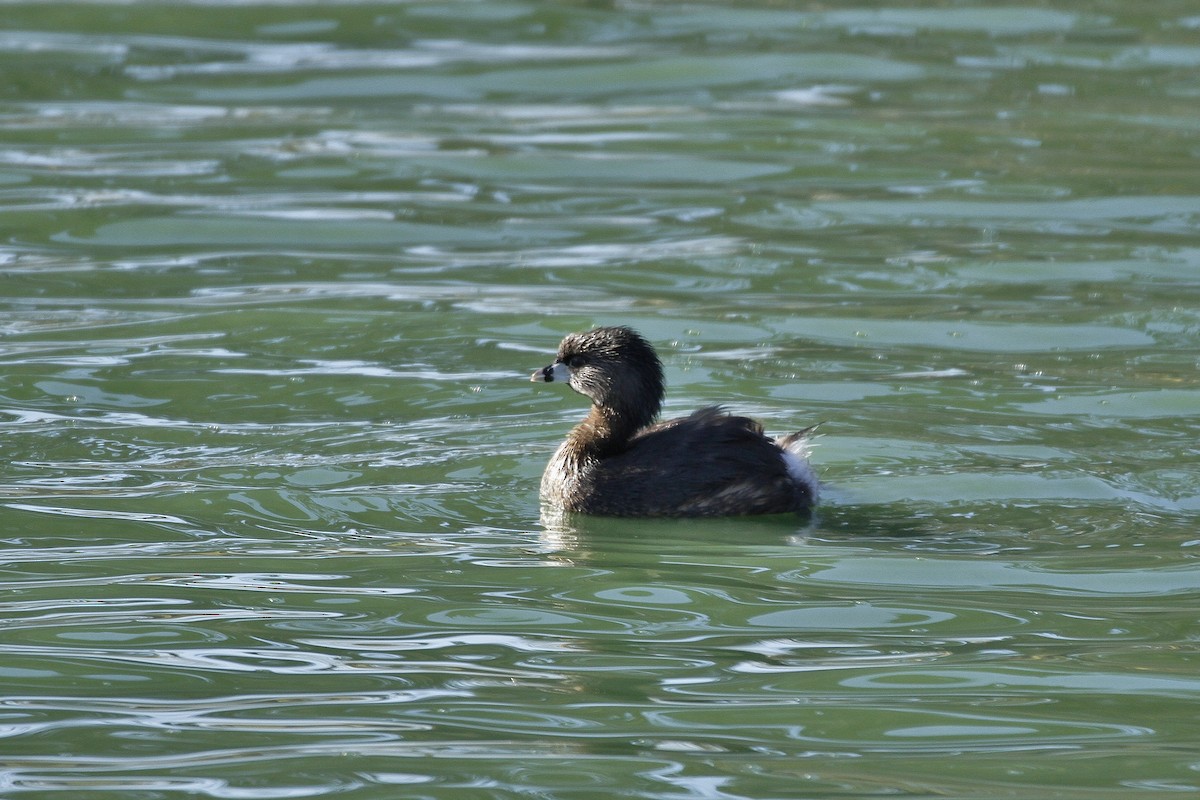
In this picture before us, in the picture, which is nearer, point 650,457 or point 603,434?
point 650,457

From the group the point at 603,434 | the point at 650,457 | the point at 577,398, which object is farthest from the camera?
the point at 577,398

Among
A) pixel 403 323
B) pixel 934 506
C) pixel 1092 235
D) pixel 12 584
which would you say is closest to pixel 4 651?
pixel 12 584

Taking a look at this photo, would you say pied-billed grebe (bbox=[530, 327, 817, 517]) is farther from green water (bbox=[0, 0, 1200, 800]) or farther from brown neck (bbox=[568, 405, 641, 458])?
green water (bbox=[0, 0, 1200, 800])

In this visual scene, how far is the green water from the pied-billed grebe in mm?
136

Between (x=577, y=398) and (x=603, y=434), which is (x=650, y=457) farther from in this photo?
(x=577, y=398)

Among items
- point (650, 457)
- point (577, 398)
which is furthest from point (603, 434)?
point (577, 398)

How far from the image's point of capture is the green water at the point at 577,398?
570 centimetres

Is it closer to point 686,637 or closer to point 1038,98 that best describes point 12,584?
point 686,637

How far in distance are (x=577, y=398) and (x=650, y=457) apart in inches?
78.6

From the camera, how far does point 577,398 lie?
10039 mm

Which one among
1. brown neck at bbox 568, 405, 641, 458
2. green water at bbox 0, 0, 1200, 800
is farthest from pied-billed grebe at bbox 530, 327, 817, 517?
green water at bbox 0, 0, 1200, 800

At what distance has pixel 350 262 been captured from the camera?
12680 mm

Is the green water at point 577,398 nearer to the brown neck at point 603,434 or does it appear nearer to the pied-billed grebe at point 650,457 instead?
the pied-billed grebe at point 650,457

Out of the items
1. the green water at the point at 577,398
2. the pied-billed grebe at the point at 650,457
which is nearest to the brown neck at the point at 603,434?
the pied-billed grebe at the point at 650,457
